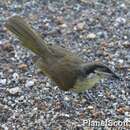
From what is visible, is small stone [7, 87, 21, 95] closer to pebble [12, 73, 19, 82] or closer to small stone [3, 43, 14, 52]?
pebble [12, 73, 19, 82]

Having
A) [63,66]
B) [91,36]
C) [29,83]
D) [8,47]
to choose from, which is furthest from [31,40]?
[91,36]

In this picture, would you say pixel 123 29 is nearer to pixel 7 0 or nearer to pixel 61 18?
pixel 61 18

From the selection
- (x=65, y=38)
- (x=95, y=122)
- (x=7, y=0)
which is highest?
(x=7, y=0)

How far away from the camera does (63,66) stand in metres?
4.78

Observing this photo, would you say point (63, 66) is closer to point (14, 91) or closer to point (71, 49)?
point (14, 91)

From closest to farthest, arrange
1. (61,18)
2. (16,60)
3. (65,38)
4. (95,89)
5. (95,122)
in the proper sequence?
(95,122)
(95,89)
(16,60)
(65,38)
(61,18)

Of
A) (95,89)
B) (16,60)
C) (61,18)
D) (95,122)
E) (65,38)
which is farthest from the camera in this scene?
(61,18)

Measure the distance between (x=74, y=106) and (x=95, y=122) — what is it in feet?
1.11

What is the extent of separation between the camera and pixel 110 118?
4754 mm

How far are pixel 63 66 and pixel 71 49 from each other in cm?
108

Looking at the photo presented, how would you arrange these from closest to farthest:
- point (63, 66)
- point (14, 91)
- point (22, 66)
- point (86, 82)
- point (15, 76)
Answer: point (86, 82) < point (63, 66) < point (14, 91) < point (15, 76) < point (22, 66)

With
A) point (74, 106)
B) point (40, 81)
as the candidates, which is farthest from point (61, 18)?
point (74, 106)

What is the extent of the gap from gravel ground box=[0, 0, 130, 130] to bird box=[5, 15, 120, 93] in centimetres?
25

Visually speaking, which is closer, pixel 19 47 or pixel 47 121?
pixel 47 121
